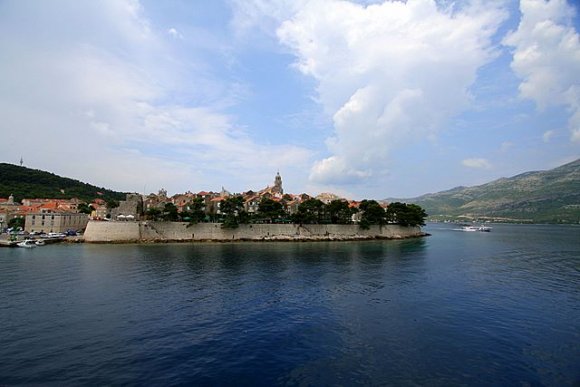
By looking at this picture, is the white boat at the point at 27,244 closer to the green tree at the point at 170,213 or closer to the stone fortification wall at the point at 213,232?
the stone fortification wall at the point at 213,232

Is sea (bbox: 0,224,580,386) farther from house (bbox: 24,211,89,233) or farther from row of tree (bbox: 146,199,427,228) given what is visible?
house (bbox: 24,211,89,233)

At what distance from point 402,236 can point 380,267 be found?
48.9 m

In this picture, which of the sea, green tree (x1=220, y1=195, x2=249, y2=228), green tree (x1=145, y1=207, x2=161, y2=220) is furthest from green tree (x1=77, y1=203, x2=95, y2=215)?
the sea

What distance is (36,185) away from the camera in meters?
114

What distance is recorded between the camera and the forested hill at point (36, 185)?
10132cm

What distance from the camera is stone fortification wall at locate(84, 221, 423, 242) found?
60.2 metres


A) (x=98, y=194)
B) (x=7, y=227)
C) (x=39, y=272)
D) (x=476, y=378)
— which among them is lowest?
(x=476, y=378)

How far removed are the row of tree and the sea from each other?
116 ft

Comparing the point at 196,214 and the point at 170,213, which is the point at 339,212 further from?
the point at 170,213

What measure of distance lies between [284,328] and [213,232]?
50.6m

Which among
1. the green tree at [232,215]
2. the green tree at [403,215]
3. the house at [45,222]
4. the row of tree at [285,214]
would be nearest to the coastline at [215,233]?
the green tree at [232,215]

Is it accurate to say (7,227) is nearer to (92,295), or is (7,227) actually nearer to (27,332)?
(92,295)

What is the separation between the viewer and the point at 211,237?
65625 millimetres

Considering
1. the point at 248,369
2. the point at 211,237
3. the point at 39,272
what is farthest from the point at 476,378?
the point at 211,237
